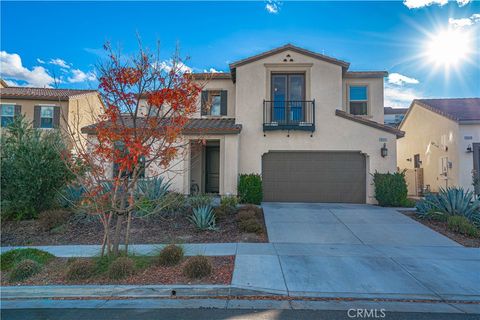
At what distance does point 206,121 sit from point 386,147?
8236 millimetres

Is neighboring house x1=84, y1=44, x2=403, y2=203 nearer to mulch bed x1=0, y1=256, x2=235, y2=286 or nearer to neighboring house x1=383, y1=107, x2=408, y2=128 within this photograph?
mulch bed x1=0, y1=256, x2=235, y2=286

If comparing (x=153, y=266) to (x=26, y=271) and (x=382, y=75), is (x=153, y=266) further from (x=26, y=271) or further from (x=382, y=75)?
(x=382, y=75)

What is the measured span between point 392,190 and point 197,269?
10.0m

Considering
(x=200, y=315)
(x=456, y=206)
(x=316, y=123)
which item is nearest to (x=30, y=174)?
(x=200, y=315)

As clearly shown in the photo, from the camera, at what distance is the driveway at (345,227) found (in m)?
7.77

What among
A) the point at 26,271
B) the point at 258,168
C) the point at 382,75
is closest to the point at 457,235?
the point at 258,168

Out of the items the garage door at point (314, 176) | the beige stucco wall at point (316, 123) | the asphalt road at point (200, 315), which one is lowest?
the asphalt road at point (200, 315)

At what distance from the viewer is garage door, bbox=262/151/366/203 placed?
1320 cm

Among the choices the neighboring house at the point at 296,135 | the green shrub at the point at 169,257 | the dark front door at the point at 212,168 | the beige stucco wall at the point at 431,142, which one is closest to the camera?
the green shrub at the point at 169,257

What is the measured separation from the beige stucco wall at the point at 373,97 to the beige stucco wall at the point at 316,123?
1315 mm

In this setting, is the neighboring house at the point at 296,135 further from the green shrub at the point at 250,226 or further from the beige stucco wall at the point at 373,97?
the green shrub at the point at 250,226

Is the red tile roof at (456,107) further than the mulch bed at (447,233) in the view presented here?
Yes

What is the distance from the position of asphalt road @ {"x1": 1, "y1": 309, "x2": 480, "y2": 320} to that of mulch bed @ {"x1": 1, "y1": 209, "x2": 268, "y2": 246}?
11.7ft

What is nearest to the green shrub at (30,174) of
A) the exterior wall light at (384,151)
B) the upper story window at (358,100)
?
the exterior wall light at (384,151)
